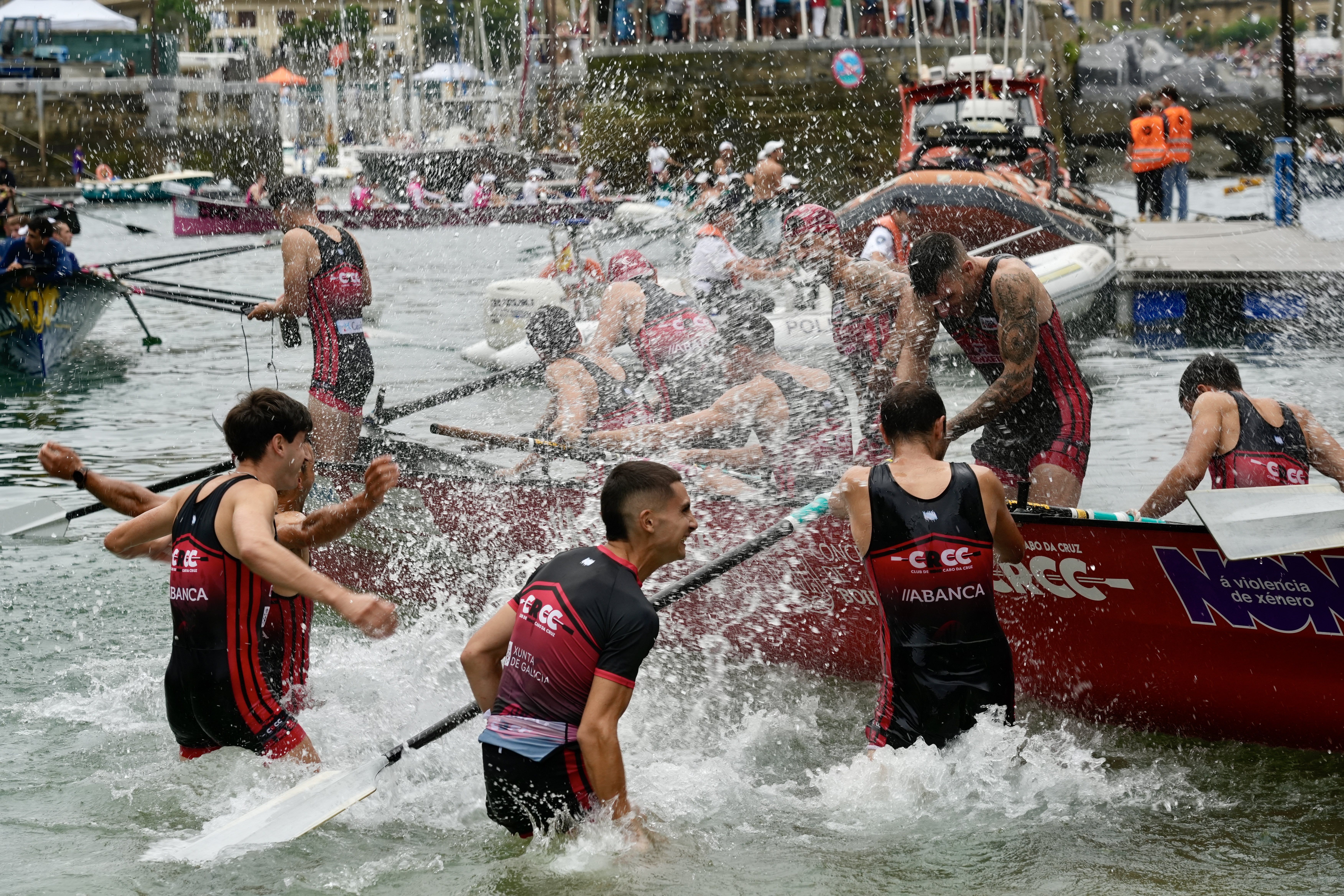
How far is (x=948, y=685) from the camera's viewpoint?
4.09 metres

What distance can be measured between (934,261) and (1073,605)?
4.90 ft

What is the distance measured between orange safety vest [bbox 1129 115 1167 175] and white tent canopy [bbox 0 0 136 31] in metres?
38.7

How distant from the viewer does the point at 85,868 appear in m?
4.35

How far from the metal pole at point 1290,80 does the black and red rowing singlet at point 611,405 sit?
1404cm

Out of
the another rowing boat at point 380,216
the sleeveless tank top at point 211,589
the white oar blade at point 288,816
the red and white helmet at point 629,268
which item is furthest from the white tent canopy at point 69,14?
the white oar blade at point 288,816

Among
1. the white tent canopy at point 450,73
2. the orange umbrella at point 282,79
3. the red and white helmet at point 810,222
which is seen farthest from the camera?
the orange umbrella at point 282,79

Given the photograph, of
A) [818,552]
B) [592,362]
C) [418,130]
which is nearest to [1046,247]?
[592,362]

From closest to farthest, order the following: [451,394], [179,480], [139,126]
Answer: [179,480] → [451,394] → [139,126]

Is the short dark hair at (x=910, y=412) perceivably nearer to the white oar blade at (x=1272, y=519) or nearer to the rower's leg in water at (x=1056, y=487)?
the white oar blade at (x=1272, y=519)

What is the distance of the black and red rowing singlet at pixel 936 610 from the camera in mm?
3990

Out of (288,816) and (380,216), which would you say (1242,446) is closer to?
(288,816)

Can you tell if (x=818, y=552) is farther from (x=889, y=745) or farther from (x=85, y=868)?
(x=85, y=868)

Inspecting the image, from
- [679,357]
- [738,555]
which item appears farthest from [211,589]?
[679,357]

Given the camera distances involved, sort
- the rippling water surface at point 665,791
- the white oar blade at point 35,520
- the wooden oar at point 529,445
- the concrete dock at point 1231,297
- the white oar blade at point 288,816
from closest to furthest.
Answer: the white oar blade at point 288,816 < the rippling water surface at point 665,791 < the white oar blade at point 35,520 < the wooden oar at point 529,445 < the concrete dock at point 1231,297
